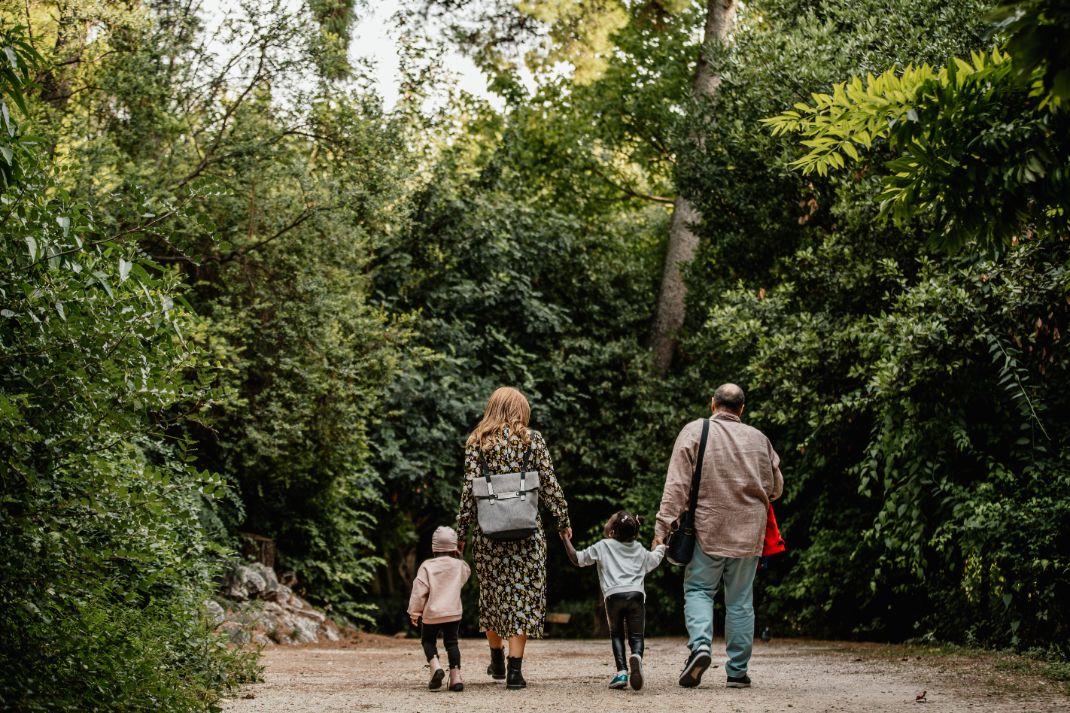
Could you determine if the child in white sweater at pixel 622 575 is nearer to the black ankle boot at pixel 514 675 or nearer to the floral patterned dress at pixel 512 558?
the floral patterned dress at pixel 512 558

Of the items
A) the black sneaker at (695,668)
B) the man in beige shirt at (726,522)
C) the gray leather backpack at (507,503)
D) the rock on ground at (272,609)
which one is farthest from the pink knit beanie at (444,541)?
the rock on ground at (272,609)

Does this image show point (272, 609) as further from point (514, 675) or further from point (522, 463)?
point (522, 463)

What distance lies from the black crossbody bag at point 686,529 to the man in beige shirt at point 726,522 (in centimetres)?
3

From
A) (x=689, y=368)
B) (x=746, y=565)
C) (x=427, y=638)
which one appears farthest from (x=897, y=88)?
(x=689, y=368)

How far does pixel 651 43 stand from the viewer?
787 inches

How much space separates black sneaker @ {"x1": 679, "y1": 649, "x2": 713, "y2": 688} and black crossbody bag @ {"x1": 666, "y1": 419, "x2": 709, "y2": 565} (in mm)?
594

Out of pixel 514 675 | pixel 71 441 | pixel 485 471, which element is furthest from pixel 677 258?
pixel 71 441

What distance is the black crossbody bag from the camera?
22.7 feet

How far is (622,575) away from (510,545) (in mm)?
780

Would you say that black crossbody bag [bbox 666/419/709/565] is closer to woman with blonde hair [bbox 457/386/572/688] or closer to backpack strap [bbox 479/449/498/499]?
woman with blonde hair [bbox 457/386/572/688]

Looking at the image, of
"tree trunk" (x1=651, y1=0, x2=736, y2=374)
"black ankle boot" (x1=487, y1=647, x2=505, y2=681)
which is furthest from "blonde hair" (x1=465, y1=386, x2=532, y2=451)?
"tree trunk" (x1=651, y1=0, x2=736, y2=374)

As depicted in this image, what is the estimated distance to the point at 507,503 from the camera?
689 cm

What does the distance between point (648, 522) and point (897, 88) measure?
10309mm

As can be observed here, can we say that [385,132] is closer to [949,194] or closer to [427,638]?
[427,638]
